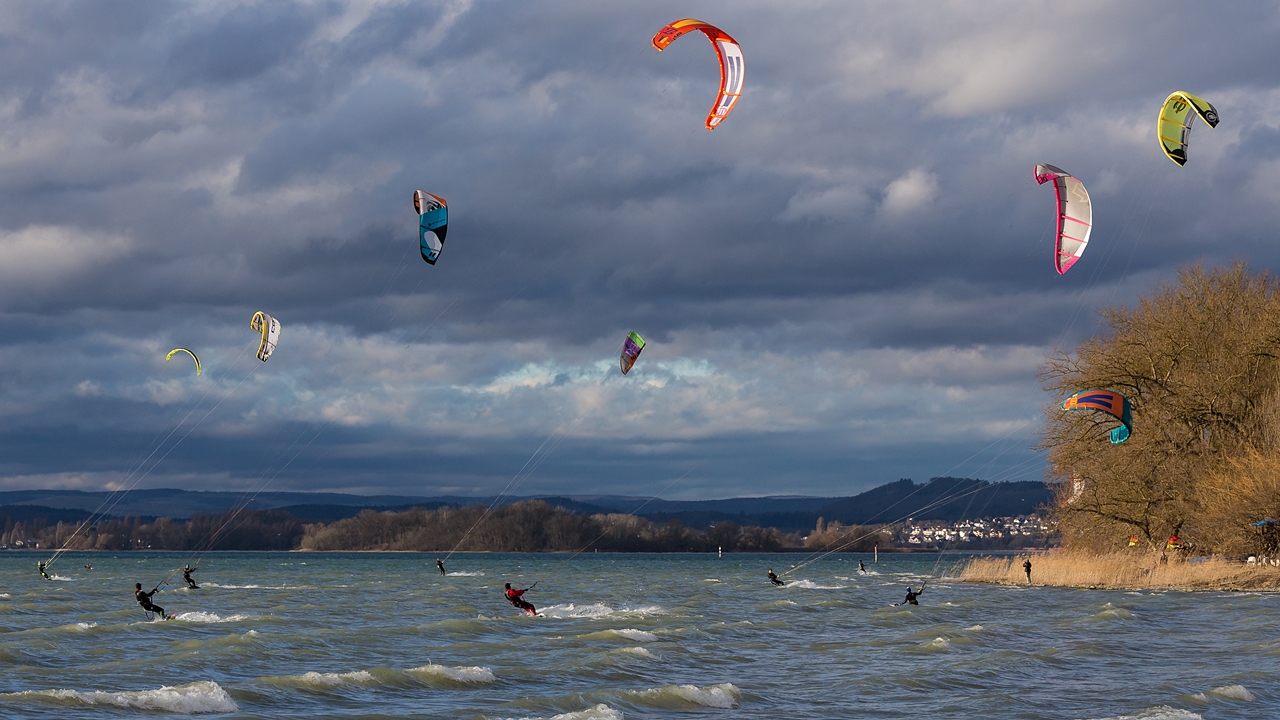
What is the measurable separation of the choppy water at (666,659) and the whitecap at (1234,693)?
5cm

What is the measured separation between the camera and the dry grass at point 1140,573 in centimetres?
3325

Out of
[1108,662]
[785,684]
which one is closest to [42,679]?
[785,684]

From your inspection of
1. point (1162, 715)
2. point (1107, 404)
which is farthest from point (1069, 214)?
point (1162, 715)

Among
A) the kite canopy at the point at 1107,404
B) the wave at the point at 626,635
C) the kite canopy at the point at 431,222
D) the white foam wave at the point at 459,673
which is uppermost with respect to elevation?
the kite canopy at the point at 431,222

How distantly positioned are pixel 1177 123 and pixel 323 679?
21.0 m

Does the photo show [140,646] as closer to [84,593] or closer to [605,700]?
[605,700]

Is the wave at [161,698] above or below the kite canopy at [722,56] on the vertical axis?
below

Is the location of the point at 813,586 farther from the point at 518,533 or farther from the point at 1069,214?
the point at 518,533

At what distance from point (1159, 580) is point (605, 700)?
24388 millimetres

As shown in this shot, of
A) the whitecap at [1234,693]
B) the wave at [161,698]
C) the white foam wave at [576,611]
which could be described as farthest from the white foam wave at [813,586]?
the wave at [161,698]

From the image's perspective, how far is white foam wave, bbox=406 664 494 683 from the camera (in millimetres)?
18234

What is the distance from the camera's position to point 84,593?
4347cm

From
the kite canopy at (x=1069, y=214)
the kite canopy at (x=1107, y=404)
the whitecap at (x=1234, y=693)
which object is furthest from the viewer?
the kite canopy at (x=1107, y=404)

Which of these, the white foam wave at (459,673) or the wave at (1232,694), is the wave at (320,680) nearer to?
the white foam wave at (459,673)
